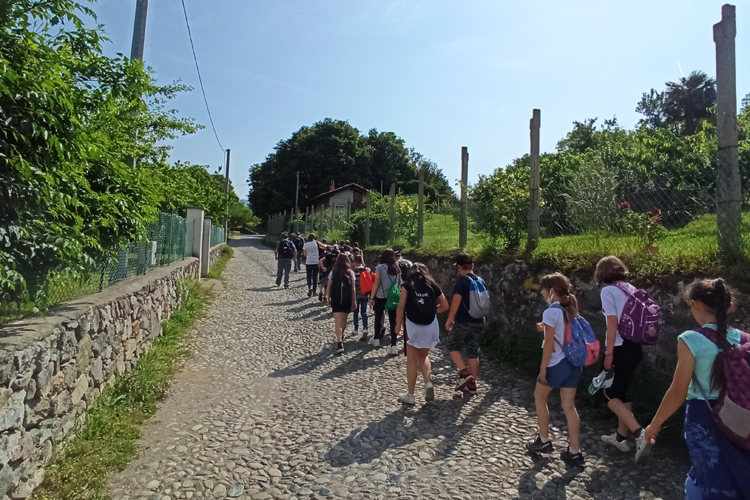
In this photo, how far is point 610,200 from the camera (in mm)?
6875

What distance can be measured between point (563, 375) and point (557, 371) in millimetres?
51

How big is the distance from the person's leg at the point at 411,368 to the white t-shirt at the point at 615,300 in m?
1.96

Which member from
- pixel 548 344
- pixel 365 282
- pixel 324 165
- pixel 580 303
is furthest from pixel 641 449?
pixel 324 165

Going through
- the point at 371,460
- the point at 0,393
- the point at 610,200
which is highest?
the point at 610,200

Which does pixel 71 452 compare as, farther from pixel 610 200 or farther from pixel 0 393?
pixel 610 200

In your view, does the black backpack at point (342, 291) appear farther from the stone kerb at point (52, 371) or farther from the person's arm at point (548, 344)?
the person's arm at point (548, 344)

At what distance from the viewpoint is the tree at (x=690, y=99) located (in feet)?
155

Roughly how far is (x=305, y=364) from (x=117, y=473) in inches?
124

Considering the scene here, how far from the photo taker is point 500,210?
7676 mm

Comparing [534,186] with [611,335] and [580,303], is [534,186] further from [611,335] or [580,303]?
[611,335]

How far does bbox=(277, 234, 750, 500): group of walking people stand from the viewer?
2254 millimetres

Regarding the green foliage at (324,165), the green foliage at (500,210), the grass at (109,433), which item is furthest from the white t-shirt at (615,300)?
the green foliage at (324,165)

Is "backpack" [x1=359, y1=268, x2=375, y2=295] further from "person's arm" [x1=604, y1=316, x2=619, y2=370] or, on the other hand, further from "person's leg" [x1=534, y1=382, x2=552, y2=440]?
"person's arm" [x1=604, y1=316, x2=619, y2=370]

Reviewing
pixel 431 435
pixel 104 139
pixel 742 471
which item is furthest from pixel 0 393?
pixel 742 471
